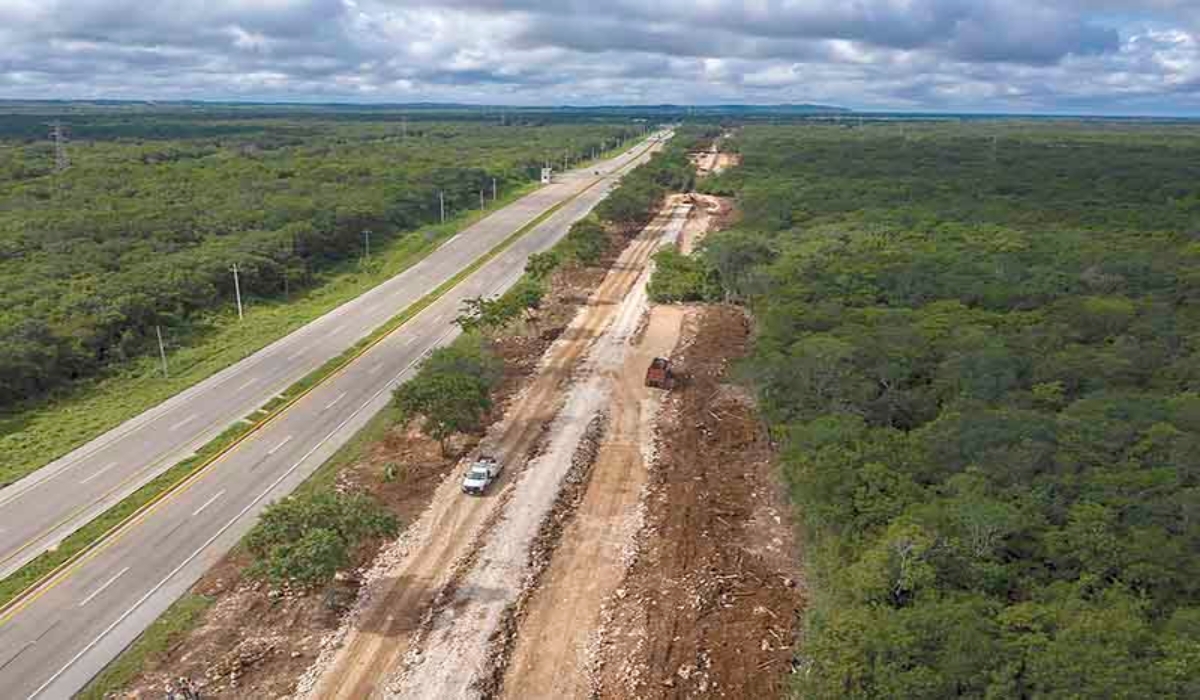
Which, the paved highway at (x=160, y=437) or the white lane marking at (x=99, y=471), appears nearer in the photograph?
the paved highway at (x=160, y=437)

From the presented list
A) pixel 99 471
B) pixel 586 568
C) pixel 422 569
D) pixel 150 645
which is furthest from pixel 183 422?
pixel 586 568

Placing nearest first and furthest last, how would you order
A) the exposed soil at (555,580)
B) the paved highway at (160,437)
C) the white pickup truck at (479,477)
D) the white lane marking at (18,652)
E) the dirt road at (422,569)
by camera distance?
1. the dirt road at (422,569)
2. the exposed soil at (555,580)
3. the white lane marking at (18,652)
4. the paved highway at (160,437)
5. the white pickup truck at (479,477)

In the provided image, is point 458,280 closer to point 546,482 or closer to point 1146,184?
point 546,482

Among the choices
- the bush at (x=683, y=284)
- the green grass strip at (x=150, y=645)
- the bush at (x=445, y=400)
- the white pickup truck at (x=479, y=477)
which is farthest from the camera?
the bush at (x=683, y=284)

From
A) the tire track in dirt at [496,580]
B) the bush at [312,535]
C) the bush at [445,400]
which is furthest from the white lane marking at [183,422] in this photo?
the tire track in dirt at [496,580]

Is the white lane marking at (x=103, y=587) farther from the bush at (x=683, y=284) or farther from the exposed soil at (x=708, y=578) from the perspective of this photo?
the bush at (x=683, y=284)

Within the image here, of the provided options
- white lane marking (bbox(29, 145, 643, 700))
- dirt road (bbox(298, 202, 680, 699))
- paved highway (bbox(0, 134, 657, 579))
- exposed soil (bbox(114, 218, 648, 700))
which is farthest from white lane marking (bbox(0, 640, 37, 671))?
dirt road (bbox(298, 202, 680, 699))

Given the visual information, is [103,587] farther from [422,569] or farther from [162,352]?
[162,352]

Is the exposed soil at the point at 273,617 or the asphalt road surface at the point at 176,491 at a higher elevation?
the exposed soil at the point at 273,617

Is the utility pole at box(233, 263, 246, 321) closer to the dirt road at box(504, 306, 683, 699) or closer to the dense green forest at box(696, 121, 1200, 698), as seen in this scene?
the dirt road at box(504, 306, 683, 699)
